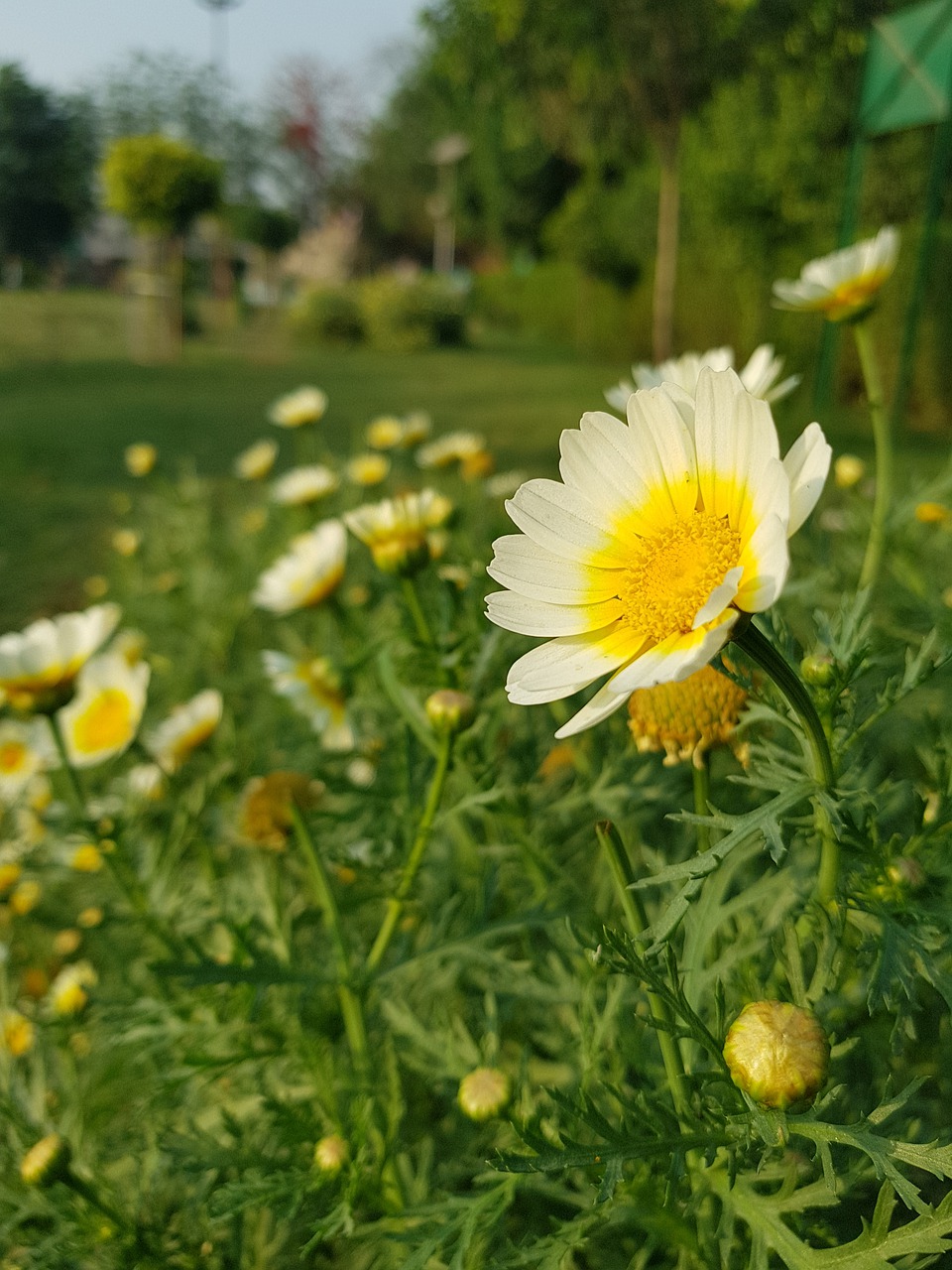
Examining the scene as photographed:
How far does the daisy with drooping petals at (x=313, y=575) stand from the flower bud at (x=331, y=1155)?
759mm

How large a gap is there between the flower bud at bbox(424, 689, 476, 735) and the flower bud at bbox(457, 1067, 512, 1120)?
0.90 feet

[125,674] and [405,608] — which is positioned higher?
[405,608]

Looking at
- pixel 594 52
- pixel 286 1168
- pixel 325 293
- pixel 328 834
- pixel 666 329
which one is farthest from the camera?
pixel 325 293

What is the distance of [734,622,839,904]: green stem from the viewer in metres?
0.46

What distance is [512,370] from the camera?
10.6 metres

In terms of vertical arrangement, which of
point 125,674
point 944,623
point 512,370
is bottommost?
point 512,370

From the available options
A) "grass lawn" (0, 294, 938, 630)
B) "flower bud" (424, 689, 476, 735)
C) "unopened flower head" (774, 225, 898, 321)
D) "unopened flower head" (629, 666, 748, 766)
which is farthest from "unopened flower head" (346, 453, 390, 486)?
"unopened flower head" (629, 666, 748, 766)

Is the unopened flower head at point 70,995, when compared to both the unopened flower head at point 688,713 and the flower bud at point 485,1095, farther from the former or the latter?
the unopened flower head at point 688,713

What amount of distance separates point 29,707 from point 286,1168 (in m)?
0.54

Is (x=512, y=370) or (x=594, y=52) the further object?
(x=512, y=370)

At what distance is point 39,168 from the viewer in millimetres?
6363

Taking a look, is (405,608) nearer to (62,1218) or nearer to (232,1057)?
(232,1057)

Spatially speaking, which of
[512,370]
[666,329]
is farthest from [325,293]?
[666,329]

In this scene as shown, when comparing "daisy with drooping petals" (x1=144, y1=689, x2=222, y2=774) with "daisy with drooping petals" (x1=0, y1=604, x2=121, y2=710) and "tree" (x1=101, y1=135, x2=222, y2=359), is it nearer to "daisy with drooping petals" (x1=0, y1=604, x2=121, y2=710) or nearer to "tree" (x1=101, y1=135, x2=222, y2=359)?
"daisy with drooping petals" (x1=0, y1=604, x2=121, y2=710)
